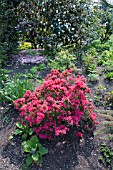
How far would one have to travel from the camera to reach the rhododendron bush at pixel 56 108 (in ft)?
9.78

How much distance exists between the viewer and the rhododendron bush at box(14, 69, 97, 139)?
298cm

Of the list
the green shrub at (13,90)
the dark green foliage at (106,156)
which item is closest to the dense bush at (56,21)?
the green shrub at (13,90)

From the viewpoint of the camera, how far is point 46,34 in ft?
17.9

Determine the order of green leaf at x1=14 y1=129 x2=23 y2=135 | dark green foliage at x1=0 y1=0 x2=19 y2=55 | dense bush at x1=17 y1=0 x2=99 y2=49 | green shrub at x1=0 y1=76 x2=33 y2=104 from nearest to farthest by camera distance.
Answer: green leaf at x1=14 y1=129 x2=23 y2=135
green shrub at x1=0 y1=76 x2=33 y2=104
dark green foliage at x1=0 y1=0 x2=19 y2=55
dense bush at x1=17 y1=0 x2=99 y2=49

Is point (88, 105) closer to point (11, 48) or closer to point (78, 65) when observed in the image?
point (78, 65)

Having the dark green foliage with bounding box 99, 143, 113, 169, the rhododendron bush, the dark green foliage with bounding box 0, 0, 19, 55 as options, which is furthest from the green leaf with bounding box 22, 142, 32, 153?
the dark green foliage with bounding box 0, 0, 19, 55

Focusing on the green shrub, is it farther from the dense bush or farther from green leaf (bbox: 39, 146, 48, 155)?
the dense bush

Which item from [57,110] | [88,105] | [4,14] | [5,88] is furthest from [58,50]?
[57,110]

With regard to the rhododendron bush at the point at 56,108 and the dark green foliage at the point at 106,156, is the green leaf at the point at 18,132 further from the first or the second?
the dark green foliage at the point at 106,156

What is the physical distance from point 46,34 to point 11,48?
2.48 ft

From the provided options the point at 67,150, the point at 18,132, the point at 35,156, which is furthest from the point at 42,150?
the point at 18,132

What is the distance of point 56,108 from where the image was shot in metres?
3.00

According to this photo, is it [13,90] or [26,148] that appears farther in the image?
[13,90]

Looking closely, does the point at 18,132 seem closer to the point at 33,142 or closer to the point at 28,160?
the point at 33,142
